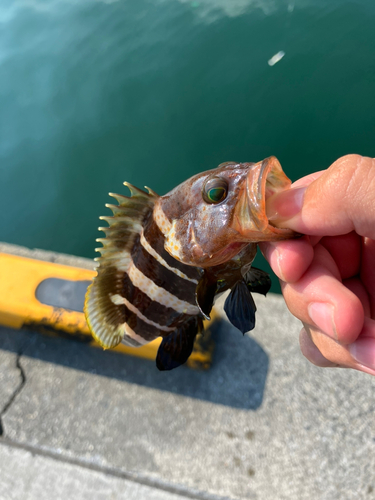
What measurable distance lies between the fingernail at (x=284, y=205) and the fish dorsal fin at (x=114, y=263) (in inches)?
23.2

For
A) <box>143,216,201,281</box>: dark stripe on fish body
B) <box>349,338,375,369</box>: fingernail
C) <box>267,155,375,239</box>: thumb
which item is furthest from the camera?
<box>143,216,201,281</box>: dark stripe on fish body

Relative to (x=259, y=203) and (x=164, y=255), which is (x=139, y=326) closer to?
(x=164, y=255)

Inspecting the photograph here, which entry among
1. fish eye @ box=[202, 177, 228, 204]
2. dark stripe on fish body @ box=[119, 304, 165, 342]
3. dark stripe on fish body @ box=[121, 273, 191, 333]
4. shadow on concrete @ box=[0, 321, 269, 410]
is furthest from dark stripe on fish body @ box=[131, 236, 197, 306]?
shadow on concrete @ box=[0, 321, 269, 410]

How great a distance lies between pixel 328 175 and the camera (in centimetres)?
110

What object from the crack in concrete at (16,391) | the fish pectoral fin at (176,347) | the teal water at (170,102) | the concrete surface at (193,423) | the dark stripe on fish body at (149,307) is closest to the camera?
the dark stripe on fish body at (149,307)

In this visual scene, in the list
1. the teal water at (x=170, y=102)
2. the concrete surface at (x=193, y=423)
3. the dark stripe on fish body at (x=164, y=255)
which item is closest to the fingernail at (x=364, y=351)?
the dark stripe on fish body at (x=164, y=255)

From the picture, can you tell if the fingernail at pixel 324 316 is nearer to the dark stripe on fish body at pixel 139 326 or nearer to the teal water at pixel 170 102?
the dark stripe on fish body at pixel 139 326

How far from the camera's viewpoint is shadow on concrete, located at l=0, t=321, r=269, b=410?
2.66 m

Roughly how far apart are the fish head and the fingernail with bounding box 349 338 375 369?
1.40 feet

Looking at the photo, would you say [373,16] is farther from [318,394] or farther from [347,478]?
[347,478]

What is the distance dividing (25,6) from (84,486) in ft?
30.9

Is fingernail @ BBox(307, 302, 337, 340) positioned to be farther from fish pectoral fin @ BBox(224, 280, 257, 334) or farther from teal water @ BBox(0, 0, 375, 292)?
teal water @ BBox(0, 0, 375, 292)

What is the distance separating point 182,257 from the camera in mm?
1427

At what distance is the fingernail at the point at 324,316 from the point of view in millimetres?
1153
